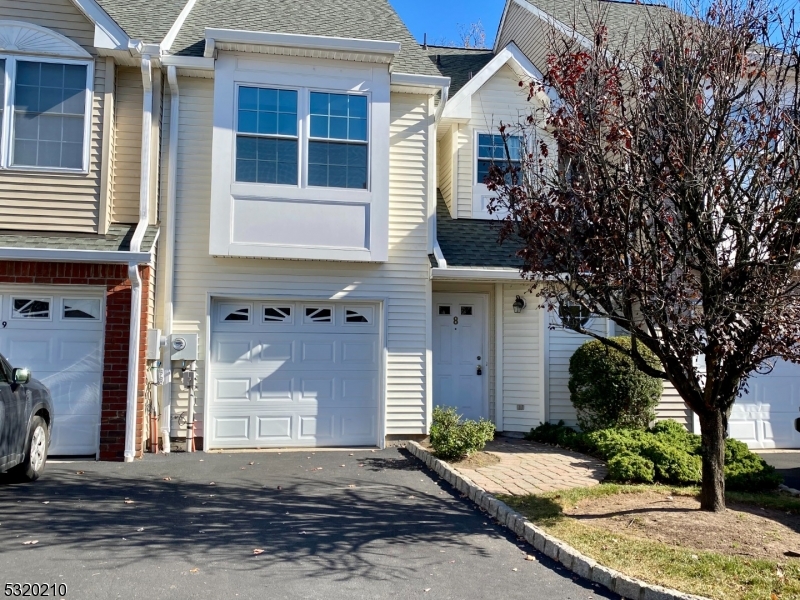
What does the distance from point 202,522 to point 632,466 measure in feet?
15.6

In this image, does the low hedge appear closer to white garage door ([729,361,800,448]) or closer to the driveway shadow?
the driveway shadow

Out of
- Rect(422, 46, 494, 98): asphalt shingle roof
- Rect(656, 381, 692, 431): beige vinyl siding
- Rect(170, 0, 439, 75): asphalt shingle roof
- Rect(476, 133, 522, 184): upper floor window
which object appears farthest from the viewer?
Rect(422, 46, 494, 98): asphalt shingle roof

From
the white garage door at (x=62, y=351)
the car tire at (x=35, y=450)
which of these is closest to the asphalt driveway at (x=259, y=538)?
the car tire at (x=35, y=450)

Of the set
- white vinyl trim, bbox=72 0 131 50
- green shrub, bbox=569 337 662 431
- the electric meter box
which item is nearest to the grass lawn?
green shrub, bbox=569 337 662 431

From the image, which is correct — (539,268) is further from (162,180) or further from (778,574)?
(162,180)

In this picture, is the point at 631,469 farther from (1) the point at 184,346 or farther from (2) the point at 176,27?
(2) the point at 176,27

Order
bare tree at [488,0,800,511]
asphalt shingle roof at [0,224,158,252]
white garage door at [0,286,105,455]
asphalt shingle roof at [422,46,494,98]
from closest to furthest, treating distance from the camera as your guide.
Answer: bare tree at [488,0,800,511] < asphalt shingle roof at [0,224,158,252] < white garage door at [0,286,105,455] < asphalt shingle roof at [422,46,494,98]

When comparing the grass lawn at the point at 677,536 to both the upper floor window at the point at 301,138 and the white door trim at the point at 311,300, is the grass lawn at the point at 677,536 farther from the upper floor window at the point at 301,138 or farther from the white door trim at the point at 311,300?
the upper floor window at the point at 301,138

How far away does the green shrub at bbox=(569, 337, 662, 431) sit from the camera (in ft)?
32.2

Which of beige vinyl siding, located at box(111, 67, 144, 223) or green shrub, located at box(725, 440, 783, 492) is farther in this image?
beige vinyl siding, located at box(111, 67, 144, 223)

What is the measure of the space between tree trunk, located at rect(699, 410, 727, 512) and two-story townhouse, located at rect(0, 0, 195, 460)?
267 inches

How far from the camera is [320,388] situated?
998 centimetres

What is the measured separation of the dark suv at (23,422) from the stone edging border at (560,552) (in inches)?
184

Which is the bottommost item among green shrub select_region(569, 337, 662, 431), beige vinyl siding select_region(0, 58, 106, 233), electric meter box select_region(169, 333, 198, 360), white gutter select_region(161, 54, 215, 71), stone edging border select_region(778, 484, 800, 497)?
stone edging border select_region(778, 484, 800, 497)
